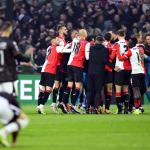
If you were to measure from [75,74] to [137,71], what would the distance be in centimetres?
174

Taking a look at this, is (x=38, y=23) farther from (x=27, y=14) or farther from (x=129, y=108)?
(x=129, y=108)

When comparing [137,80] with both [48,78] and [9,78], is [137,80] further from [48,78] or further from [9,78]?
[9,78]

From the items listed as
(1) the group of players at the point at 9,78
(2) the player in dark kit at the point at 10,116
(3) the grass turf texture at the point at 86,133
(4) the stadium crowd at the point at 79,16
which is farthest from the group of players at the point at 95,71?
(2) the player in dark kit at the point at 10,116

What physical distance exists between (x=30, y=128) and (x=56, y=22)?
53.8 feet

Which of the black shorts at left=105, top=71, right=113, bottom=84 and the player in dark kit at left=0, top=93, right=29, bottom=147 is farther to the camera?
the black shorts at left=105, top=71, right=113, bottom=84

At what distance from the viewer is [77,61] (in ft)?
82.1

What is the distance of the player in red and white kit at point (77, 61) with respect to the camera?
24.9 metres

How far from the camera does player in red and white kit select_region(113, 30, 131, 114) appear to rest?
2434 cm

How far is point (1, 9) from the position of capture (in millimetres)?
35281

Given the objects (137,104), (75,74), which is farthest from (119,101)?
(75,74)

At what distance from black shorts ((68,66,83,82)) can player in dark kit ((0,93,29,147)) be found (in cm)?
990

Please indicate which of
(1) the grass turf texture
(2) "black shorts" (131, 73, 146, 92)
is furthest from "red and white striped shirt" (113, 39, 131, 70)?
(1) the grass turf texture

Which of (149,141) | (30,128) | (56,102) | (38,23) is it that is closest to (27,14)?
(38,23)

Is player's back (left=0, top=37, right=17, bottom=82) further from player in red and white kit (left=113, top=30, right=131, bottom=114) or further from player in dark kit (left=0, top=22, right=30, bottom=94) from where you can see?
player in red and white kit (left=113, top=30, right=131, bottom=114)
